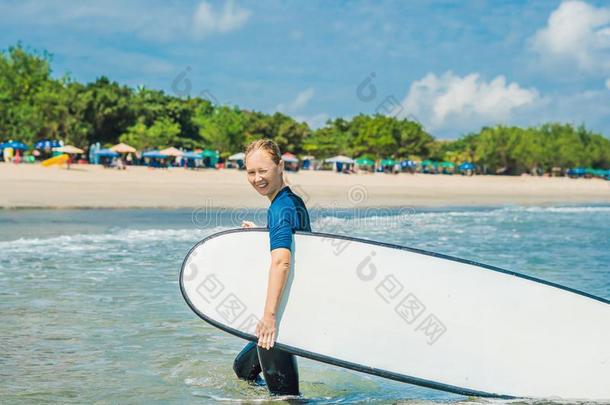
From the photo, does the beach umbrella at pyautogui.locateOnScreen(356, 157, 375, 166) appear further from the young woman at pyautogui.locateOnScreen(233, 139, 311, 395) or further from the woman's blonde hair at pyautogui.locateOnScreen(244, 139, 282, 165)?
Result: the woman's blonde hair at pyautogui.locateOnScreen(244, 139, 282, 165)

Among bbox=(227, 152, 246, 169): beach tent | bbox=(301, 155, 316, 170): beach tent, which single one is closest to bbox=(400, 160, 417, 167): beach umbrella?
bbox=(301, 155, 316, 170): beach tent

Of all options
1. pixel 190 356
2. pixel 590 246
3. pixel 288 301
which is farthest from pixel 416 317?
pixel 590 246

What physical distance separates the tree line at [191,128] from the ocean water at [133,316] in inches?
1710

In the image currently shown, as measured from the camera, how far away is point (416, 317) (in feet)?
12.8

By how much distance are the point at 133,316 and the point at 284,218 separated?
3.61 metres

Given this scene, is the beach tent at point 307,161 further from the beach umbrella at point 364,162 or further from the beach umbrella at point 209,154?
the beach umbrella at point 209,154

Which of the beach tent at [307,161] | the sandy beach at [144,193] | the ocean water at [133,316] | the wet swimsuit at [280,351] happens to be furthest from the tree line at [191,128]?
the wet swimsuit at [280,351]

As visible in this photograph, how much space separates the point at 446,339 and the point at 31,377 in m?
2.71

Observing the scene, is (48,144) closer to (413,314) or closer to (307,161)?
(307,161)

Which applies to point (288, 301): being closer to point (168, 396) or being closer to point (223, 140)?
point (168, 396)

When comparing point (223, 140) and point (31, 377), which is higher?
point (223, 140)

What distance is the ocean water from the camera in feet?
15.2

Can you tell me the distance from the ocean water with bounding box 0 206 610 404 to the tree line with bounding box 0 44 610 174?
43426 millimetres

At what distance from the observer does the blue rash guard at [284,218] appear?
11.7 feet
